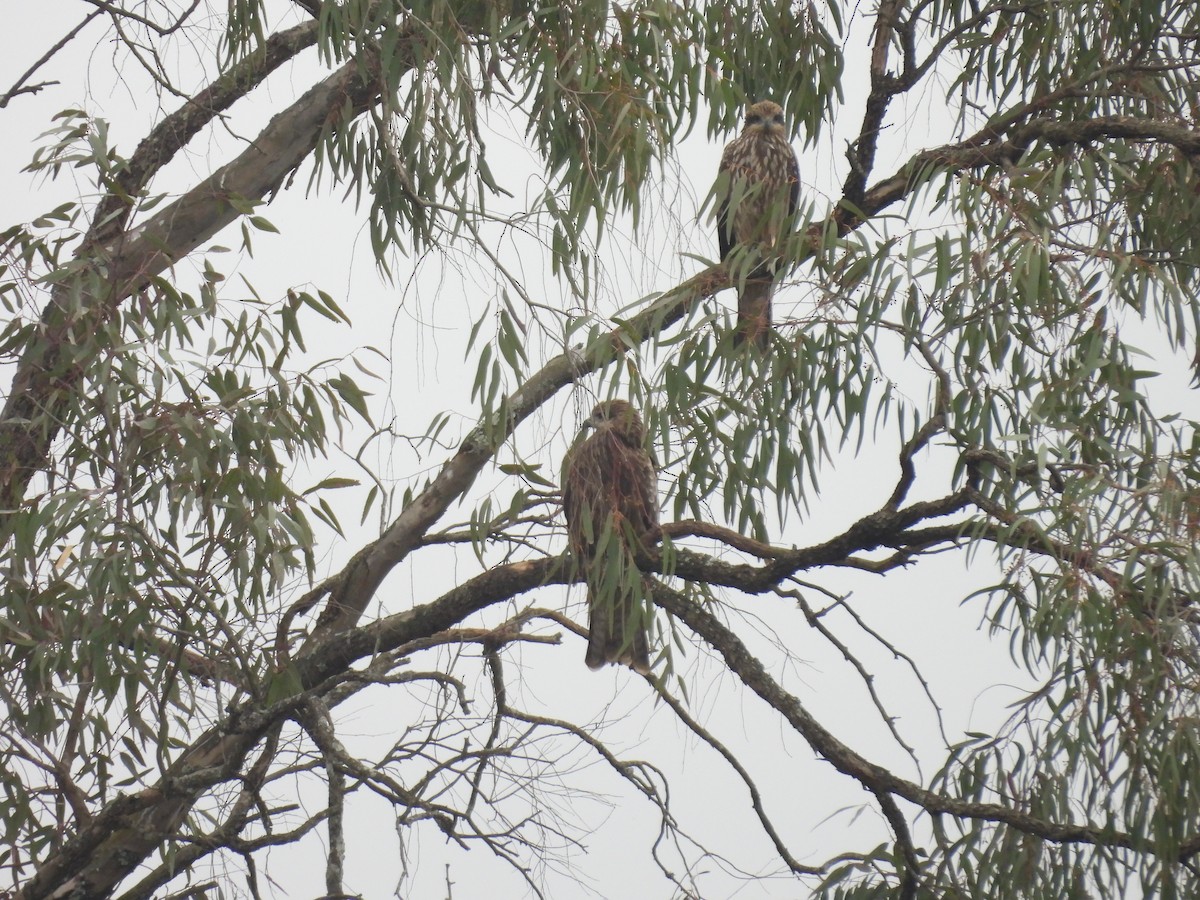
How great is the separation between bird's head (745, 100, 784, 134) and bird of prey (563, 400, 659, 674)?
1.03 meters

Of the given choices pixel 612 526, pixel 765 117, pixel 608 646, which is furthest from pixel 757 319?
pixel 765 117

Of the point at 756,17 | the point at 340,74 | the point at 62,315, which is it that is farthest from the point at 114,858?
the point at 756,17

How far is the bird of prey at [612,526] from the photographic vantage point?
1976mm

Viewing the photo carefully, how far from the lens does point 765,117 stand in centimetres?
365

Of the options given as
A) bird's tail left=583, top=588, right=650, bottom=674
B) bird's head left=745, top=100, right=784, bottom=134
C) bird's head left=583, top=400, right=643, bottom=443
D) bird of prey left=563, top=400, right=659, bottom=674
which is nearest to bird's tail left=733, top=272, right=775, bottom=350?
bird of prey left=563, top=400, right=659, bottom=674

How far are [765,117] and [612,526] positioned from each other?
77.8 inches

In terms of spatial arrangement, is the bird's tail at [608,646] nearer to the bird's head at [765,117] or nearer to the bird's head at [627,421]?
the bird's head at [627,421]

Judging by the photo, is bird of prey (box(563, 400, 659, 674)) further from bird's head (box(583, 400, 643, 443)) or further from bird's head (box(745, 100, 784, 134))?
bird's head (box(745, 100, 784, 134))

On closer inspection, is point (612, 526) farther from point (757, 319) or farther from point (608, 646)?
point (608, 646)

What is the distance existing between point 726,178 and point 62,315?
119cm

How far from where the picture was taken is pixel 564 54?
2145 mm

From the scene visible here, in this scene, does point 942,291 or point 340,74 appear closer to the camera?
point 942,291

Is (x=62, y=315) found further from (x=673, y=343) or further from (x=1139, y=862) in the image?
(x=1139, y=862)

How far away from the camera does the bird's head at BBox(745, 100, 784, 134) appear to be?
143 inches
